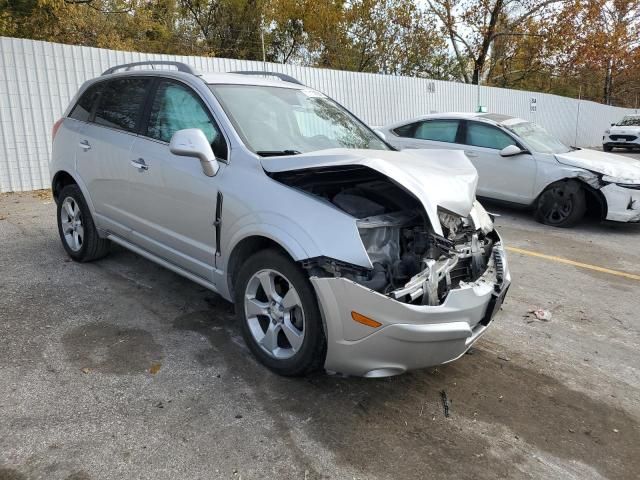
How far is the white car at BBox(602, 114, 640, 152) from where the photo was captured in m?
21.0

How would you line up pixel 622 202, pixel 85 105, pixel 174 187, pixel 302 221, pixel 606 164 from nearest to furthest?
pixel 302 221 < pixel 174 187 < pixel 85 105 < pixel 622 202 < pixel 606 164

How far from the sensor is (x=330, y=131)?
157 inches

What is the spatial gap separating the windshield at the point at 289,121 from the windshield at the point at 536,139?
4.55 m

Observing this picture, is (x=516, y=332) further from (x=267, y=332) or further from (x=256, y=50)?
(x=256, y=50)

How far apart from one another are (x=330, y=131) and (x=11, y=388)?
2.77 metres

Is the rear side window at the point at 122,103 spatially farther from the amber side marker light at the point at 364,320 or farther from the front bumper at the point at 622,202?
the front bumper at the point at 622,202

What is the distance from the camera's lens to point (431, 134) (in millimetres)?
8672

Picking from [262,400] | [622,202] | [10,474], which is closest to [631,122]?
[622,202]

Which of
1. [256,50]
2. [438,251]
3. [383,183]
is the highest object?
[256,50]

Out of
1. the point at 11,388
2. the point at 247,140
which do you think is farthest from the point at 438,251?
the point at 11,388

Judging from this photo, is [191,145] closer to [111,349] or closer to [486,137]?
[111,349]

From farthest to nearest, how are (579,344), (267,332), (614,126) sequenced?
(614,126) → (579,344) → (267,332)

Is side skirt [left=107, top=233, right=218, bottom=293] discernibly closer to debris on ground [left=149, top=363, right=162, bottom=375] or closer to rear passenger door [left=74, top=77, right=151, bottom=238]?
rear passenger door [left=74, top=77, right=151, bottom=238]

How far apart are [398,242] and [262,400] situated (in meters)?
1.21
